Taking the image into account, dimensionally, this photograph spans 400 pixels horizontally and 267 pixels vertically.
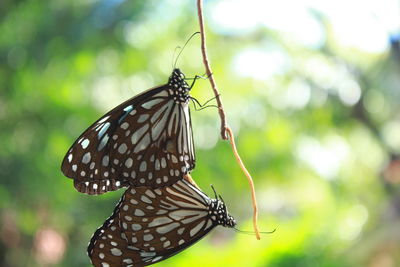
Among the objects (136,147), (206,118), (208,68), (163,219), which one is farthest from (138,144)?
(206,118)

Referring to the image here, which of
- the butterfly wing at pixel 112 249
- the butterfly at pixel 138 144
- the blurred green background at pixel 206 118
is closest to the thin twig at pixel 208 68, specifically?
the butterfly at pixel 138 144

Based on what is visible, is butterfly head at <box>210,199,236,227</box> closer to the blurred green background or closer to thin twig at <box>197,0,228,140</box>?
thin twig at <box>197,0,228,140</box>

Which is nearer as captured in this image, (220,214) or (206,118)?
(220,214)

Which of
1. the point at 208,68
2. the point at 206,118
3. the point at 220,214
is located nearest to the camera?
the point at 208,68

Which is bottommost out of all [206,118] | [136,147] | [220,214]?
[220,214]

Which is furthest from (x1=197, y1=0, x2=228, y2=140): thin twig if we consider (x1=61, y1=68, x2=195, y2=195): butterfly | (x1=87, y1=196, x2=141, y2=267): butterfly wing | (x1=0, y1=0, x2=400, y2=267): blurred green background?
(x1=0, y1=0, x2=400, y2=267): blurred green background

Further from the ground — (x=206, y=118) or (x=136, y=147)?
(x=206, y=118)

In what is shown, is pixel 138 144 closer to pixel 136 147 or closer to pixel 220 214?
pixel 136 147

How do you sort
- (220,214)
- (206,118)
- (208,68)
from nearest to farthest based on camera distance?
(208,68) < (220,214) < (206,118)
